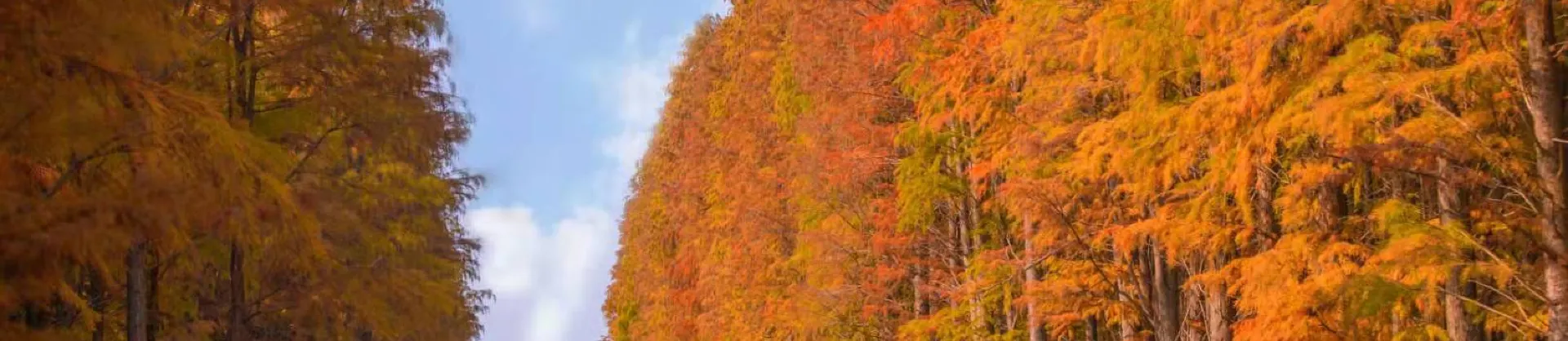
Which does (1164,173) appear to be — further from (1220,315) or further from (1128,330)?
(1128,330)

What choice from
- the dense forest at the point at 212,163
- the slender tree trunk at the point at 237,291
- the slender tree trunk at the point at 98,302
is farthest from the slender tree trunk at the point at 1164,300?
the slender tree trunk at the point at 98,302

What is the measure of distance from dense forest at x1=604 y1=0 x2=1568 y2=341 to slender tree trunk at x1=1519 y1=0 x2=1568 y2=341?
1 centimetres

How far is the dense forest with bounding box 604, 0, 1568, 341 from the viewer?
30.5ft

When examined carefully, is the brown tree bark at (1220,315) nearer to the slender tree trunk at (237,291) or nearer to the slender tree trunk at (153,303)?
the slender tree trunk at (237,291)

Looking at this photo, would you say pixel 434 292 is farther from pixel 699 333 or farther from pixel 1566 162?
pixel 699 333

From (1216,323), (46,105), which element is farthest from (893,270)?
(46,105)

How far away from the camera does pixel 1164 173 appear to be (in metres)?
12.1

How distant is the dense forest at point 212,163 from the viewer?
25.1 feet

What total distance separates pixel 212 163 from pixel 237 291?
5.14 m

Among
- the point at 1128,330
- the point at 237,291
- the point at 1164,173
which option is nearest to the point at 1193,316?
the point at 1128,330

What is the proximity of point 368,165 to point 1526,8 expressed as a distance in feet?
56.9

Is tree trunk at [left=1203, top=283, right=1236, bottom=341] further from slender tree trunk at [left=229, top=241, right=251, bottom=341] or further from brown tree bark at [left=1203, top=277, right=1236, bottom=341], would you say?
slender tree trunk at [left=229, top=241, right=251, bottom=341]

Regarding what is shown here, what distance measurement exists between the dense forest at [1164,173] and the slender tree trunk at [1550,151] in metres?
0.01

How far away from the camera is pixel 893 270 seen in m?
19.7
